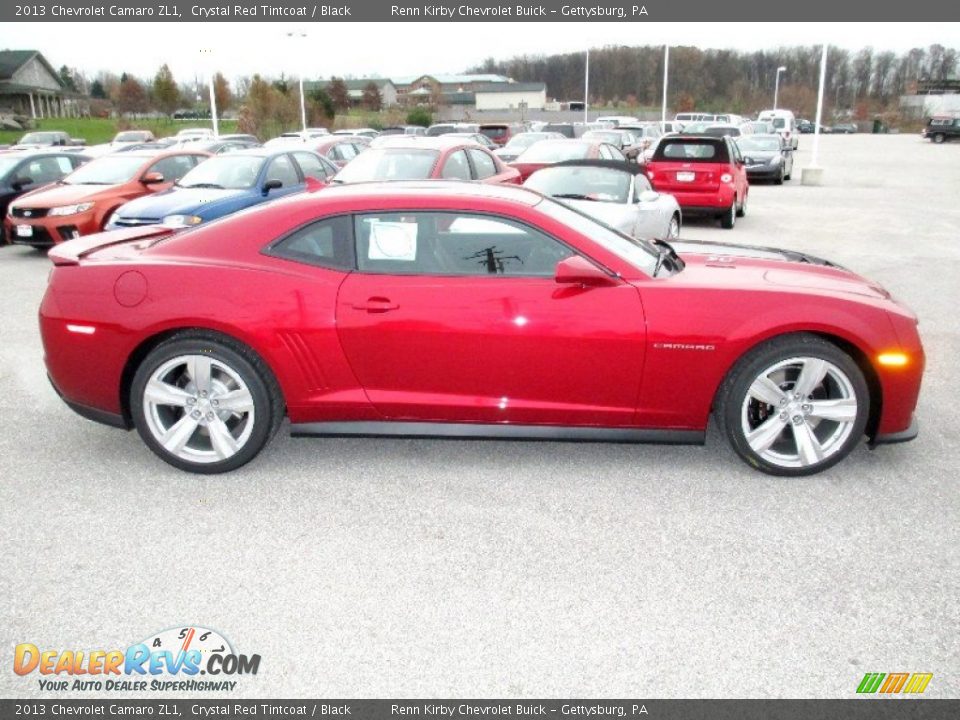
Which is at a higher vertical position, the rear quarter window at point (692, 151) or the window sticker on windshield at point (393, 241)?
the rear quarter window at point (692, 151)

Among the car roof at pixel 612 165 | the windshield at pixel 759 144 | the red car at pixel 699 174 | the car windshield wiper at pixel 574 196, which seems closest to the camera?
the car windshield wiper at pixel 574 196

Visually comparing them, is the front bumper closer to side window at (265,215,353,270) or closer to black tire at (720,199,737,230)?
side window at (265,215,353,270)

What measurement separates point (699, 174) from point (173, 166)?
360 inches

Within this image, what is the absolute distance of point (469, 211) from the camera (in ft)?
14.0

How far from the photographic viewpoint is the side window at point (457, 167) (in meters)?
11.0

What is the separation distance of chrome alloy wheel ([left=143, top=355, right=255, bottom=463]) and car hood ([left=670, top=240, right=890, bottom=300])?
2578 millimetres

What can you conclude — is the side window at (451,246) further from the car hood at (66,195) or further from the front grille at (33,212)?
the front grille at (33,212)

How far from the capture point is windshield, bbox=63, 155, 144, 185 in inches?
494

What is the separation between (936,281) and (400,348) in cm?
814

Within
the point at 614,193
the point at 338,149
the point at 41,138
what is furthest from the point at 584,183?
the point at 41,138

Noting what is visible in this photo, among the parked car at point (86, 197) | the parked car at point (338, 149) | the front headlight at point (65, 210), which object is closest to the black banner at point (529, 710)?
the parked car at point (86, 197)

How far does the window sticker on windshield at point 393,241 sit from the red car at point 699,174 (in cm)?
1072

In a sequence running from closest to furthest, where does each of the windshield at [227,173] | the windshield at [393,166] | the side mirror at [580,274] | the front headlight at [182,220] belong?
the side mirror at [580,274] < the front headlight at [182,220] < the windshield at [393,166] < the windshield at [227,173]

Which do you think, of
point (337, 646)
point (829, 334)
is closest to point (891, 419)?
point (829, 334)
